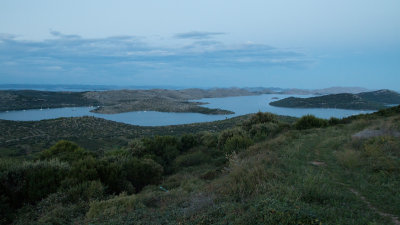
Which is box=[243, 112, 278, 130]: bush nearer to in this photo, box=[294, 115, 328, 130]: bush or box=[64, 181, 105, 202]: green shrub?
box=[294, 115, 328, 130]: bush

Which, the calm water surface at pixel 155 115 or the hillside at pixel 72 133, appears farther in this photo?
the calm water surface at pixel 155 115

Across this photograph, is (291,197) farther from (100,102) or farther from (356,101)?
(100,102)

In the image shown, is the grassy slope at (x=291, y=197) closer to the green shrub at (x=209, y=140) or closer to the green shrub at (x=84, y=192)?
the green shrub at (x=84, y=192)

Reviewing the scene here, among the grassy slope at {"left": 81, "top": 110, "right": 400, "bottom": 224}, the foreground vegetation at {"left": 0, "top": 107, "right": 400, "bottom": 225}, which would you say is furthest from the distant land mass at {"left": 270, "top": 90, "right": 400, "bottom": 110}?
the grassy slope at {"left": 81, "top": 110, "right": 400, "bottom": 224}

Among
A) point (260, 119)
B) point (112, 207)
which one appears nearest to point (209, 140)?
point (260, 119)

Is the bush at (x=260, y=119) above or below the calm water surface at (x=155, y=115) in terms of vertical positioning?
above

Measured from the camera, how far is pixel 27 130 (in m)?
40.0

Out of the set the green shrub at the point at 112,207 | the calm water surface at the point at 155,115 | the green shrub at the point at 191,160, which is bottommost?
the calm water surface at the point at 155,115

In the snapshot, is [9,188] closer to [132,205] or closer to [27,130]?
[132,205]

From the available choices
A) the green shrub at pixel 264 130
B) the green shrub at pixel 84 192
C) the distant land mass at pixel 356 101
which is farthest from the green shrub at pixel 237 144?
the distant land mass at pixel 356 101

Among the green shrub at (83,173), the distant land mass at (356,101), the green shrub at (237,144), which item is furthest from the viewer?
the distant land mass at (356,101)

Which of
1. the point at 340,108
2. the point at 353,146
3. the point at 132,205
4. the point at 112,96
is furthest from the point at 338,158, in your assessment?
the point at 112,96

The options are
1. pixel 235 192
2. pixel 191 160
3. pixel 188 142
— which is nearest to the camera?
pixel 235 192

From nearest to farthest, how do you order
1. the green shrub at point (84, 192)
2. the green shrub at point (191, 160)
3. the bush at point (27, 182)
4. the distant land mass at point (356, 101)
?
the green shrub at point (84, 192) → the bush at point (27, 182) → the green shrub at point (191, 160) → the distant land mass at point (356, 101)
